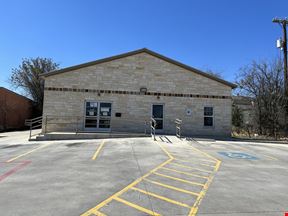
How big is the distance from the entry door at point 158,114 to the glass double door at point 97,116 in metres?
3.22

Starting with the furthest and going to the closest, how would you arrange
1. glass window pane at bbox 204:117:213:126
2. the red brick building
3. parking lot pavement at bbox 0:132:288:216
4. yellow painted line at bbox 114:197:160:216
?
the red brick building
glass window pane at bbox 204:117:213:126
parking lot pavement at bbox 0:132:288:216
yellow painted line at bbox 114:197:160:216

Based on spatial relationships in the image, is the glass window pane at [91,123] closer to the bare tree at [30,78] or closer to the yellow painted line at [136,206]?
the yellow painted line at [136,206]

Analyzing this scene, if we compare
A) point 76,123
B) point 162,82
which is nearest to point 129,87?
point 162,82

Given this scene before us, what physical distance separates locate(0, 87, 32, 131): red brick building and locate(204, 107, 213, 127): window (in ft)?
70.0

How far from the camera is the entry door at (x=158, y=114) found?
18.6 m

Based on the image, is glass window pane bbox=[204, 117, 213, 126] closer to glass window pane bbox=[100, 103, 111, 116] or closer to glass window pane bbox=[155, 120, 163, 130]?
glass window pane bbox=[155, 120, 163, 130]

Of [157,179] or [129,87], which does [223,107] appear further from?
[157,179]

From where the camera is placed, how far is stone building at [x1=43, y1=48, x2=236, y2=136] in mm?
17609

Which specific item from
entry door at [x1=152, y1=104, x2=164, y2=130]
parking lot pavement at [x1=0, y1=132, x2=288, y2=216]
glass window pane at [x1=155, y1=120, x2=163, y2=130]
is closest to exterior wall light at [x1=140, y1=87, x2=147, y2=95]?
entry door at [x1=152, y1=104, x2=164, y2=130]

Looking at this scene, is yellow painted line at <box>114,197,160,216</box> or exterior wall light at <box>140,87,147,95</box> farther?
exterior wall light at <box>140,87,147,95</box>

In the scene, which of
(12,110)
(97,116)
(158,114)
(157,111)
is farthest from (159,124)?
(12,110)

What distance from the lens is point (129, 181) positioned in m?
6.44

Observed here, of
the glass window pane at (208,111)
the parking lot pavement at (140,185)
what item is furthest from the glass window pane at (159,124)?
the parking lot pavement at (140,185)

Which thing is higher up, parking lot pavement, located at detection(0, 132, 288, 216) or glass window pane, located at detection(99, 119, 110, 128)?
glass window pane, located at detection(99, 119, 110, 128)
